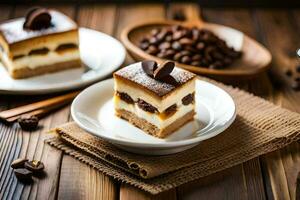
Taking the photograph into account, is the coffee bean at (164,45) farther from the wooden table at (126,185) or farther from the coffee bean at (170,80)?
the coffee bean at (170,80)

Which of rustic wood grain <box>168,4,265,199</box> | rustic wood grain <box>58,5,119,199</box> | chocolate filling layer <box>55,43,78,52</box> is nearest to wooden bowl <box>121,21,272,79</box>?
chocolate filling layer <box>55,43,78,52</box>

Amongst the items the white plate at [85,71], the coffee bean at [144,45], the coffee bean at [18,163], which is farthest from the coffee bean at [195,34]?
the coffee bean at [18,163]

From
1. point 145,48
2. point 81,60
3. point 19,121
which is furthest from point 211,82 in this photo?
point 19,121

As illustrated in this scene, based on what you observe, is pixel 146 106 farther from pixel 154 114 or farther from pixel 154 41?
pixel 154 41

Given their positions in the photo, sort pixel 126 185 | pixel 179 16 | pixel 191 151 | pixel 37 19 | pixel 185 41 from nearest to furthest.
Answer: pixel 126 185 → pixel 191 151 → pixel 37 19 → pixel 185 41 → pixel 179 16

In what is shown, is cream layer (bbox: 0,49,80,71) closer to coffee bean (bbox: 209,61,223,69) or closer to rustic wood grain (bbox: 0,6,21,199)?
rustic wood grain (bbox: 0,6,21,199)

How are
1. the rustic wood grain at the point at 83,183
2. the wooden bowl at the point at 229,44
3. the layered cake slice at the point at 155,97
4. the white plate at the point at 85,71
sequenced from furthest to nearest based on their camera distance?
the wooden bowl at the point at 229,44
the white plate at the point at 85,71
the layered cake slice at the point at 155,97
the rustic wood grain at the point at 83,183

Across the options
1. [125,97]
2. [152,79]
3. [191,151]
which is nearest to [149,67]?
[152,79]

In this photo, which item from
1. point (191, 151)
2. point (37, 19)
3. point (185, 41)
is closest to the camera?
point (191, 151)

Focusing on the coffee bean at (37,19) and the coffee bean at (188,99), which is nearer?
the coffee bean at (188,99)
